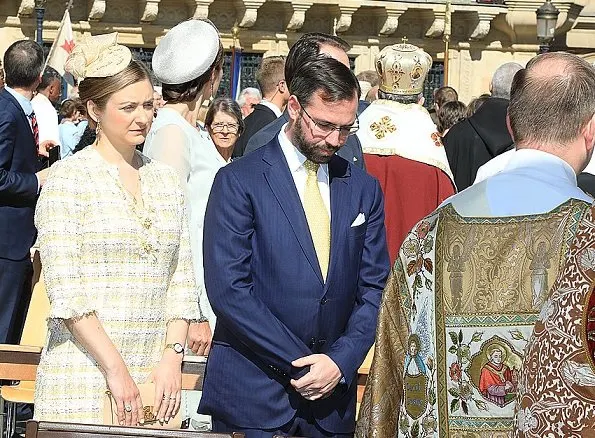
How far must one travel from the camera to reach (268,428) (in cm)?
→ 515

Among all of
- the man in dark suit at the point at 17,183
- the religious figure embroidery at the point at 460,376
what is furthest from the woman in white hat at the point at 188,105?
the religious figure embroidery at the point at 460,376

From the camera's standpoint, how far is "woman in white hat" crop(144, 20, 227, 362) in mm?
6570

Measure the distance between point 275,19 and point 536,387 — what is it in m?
26.4

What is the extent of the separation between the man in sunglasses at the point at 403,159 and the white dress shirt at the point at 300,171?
2.44m

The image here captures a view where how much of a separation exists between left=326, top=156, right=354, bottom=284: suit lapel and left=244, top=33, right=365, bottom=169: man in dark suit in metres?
0.57

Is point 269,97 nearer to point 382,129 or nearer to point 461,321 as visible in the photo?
point 382,129

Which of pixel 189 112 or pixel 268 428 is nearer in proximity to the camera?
pixel 268 428

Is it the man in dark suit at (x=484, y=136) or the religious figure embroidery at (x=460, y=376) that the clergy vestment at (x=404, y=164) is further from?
the religious figure embroidery at (x=460, y=376)

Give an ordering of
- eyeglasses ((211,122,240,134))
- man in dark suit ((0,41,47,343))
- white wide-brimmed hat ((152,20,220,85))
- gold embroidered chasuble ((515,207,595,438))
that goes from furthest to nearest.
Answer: eyeglasses ((211,122,240,134)) < man in dark suit ((0,41,47,343)) < white wide-brimmed hat ((152,20,220,85)) < gold embroidered chasuble ((515,207,595,438))

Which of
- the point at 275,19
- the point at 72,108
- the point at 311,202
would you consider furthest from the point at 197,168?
the point at 275,19

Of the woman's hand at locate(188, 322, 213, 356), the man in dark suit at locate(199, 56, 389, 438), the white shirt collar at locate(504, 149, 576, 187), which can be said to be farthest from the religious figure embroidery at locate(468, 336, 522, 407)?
the woman's hand at locate(188, 322, 213, 356)

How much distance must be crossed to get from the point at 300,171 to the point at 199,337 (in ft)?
2.92

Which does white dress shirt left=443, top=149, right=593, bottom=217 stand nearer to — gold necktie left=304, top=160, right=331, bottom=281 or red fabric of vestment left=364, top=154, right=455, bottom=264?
gold necktie left=304, top=160, right=331, bottom=281

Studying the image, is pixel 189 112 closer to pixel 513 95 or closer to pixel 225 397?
pixel 225 397
